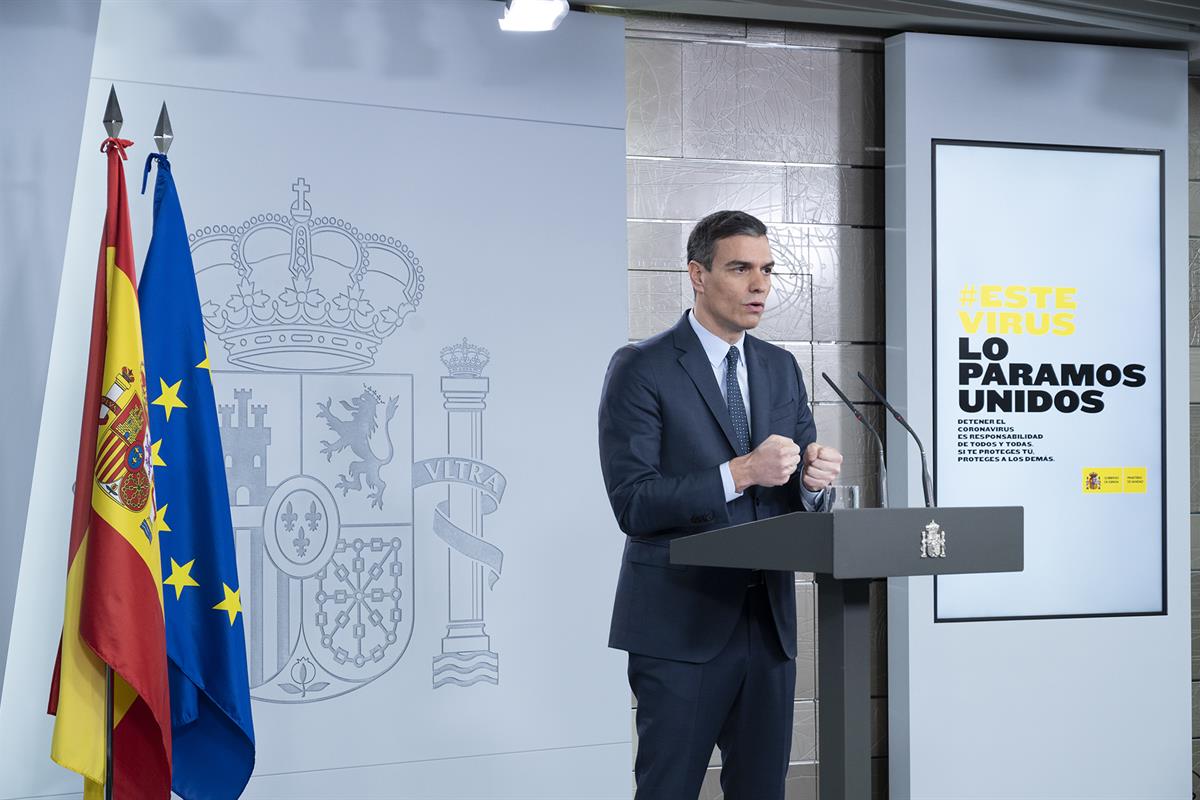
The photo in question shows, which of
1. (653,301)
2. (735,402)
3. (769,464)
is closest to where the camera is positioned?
(769,464)

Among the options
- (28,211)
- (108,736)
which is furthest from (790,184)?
(108,736)

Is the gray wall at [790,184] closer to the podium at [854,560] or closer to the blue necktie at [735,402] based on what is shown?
the blue necktie at [735,402]

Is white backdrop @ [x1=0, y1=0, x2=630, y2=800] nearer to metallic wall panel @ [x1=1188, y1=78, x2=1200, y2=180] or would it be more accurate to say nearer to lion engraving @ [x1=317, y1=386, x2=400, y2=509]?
lion engraving @ [x1=317, y1=386, x2=400, y2=509]

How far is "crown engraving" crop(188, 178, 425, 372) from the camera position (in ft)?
11.4

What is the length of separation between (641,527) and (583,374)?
136 centimetres

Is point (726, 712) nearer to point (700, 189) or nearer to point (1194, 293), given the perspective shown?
point (700, 189)

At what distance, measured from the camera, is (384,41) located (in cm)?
367

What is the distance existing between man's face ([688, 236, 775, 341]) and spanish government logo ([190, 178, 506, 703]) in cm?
116

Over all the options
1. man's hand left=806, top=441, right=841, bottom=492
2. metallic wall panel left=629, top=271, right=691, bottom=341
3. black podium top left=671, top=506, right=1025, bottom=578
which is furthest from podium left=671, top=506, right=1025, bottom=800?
metallic wall panel left=629, top=271, right=691, bottom=341

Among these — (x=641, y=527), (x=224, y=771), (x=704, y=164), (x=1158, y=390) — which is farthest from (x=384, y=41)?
(x=1158, y=390)

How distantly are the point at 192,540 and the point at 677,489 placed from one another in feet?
3.89

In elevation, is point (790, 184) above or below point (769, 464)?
above

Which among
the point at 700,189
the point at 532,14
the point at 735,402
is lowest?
the point at 735,402

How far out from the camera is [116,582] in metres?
2.61
